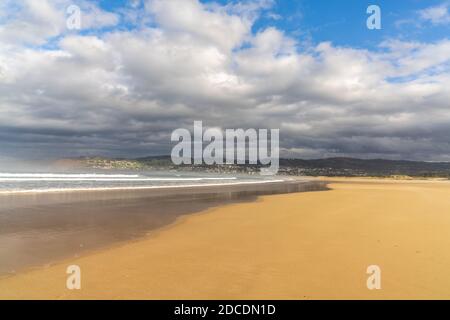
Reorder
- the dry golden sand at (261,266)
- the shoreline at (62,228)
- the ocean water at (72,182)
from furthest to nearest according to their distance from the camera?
the ocean water at (72,182) < the shoreline at (62,228) < the dry golden sand at (261,266)

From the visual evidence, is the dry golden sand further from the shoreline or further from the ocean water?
the ocean water

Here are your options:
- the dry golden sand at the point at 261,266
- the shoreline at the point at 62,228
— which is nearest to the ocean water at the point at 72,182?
the shoreline at the point at 62,228

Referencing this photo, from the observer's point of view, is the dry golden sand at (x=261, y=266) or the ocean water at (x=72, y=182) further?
the ocean water at (x=72, y=182)

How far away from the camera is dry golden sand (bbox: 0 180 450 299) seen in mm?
5234

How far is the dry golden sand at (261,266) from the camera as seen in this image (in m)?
5.23

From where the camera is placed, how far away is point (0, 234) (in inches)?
363

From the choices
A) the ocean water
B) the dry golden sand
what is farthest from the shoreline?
the ocean water

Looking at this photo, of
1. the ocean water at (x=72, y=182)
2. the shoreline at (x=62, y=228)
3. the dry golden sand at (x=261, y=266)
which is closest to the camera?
the dry golden sand at (x=261, y=266)

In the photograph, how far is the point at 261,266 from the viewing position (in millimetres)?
6613

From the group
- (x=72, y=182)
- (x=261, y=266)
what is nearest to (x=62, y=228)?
(x=261, y=266)

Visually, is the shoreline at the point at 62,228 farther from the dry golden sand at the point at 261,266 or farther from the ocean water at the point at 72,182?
the ocean water at the point at 72,182
